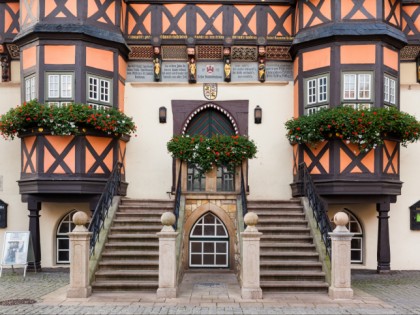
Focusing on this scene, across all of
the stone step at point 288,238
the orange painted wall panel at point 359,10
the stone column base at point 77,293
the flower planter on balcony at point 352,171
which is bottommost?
the stone column base at point 77,293

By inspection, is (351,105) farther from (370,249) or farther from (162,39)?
(162,39)

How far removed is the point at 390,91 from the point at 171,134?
20.1 ft

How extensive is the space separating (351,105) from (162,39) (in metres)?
5.64

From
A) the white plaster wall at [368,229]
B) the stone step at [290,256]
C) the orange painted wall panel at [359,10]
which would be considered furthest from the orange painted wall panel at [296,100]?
the stone step at [290,256]

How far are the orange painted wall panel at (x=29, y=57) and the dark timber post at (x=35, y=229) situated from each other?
3565mm

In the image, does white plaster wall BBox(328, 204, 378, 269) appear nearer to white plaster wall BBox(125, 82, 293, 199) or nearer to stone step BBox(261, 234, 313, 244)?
white plaster wall BBox(125, 82, 293, 199)

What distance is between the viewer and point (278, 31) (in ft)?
55.3

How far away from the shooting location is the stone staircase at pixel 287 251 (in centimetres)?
1205

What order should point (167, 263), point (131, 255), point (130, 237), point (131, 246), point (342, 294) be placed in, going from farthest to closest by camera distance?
1. point (130, 237)
2. point (131, 246)
3. point (131, 255)
4. point (167, 263)
5. point (342, 294)

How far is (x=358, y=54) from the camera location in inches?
601

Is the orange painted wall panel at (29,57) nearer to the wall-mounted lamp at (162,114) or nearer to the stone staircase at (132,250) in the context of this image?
the wall-mounted lamp at (162,114)

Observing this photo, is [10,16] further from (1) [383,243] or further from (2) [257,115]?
(1) [383,243]

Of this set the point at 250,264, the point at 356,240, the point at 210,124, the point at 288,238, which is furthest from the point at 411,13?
the point at 250,264

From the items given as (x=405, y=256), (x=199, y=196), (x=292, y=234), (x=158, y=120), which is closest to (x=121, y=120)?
(x=158, y=120)
